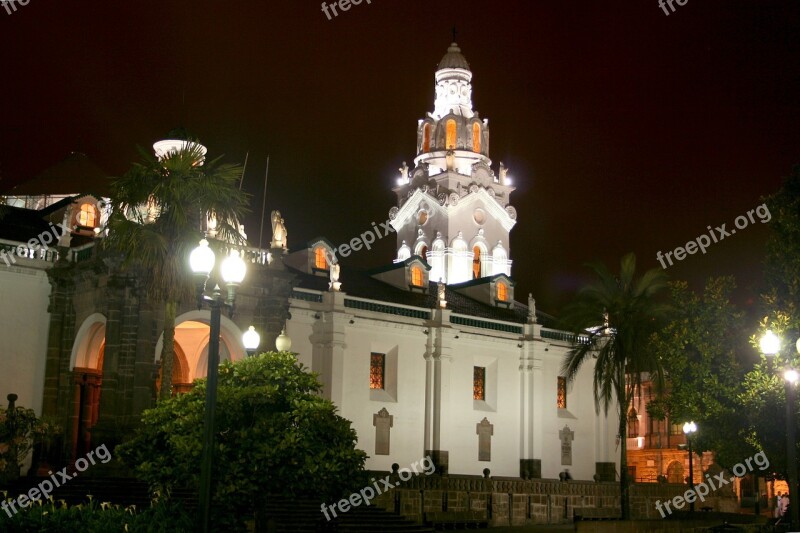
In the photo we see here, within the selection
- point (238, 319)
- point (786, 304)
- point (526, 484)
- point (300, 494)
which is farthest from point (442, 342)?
point (300, 494)

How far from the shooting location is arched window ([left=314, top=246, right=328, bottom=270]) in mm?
47688

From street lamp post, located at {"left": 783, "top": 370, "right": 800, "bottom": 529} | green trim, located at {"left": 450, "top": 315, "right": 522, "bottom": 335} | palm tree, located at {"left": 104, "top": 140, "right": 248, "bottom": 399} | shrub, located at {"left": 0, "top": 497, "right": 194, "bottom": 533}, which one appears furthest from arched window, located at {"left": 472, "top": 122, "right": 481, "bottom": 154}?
shrub, located at {"left": 0, "top": 497, "right": 194, "bottom": 533}

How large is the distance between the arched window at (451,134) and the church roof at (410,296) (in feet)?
37.3

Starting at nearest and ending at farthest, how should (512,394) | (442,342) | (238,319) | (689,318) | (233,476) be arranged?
(233,476) < (689,318) < (238,319) < (442,342) < (512,394)

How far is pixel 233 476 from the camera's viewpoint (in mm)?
21016

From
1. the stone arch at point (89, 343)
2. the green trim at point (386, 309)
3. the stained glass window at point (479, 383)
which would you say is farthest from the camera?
the stained glass window at point (479, 383)

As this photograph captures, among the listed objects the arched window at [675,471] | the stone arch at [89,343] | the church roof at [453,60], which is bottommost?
the arched window at [675,471]

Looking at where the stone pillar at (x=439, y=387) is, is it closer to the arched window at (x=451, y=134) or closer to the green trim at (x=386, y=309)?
the green trim at (x=386, y=309)

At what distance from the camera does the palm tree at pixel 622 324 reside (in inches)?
1384

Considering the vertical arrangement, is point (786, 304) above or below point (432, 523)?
above

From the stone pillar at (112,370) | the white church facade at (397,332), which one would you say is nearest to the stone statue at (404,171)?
the white church facade at (397,332)

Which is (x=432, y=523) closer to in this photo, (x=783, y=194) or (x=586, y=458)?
(x=783, y=194)

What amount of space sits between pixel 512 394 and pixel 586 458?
601 cm

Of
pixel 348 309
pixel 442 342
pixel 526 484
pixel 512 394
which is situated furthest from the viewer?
pixel 512 394
